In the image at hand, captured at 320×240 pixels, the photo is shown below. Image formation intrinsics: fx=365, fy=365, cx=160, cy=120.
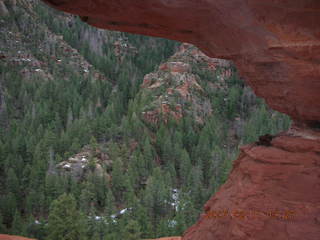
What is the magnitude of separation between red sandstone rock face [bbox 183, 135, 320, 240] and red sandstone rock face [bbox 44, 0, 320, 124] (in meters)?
1.04

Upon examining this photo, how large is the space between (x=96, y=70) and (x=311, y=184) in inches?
3365

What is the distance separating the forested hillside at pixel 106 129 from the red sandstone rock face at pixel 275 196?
962 cm

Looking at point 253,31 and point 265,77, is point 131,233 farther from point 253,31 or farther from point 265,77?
point 253,31

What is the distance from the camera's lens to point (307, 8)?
6.90 m

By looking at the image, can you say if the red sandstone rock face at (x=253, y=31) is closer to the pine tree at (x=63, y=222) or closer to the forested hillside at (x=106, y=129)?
the forested hillside at (x=106, y=129)

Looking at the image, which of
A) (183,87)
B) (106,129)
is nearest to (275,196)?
(106,129)

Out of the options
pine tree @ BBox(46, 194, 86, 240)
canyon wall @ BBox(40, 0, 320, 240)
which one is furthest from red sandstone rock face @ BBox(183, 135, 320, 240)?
pine tree @ BBox(46, 194, 86, 240)

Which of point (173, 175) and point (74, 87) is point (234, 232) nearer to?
point (173, 175)

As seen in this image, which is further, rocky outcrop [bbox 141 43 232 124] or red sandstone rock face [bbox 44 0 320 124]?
rocky outcrop [bbox 141 43 232 124]

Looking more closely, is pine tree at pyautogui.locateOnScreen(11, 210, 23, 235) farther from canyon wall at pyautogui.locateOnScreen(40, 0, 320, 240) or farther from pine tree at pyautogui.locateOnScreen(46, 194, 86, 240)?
canyon wall at pyautogui.locateOnScreen(40, 0, 320, 240)

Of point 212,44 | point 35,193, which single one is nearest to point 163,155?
point 35,193

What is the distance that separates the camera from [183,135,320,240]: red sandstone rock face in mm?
7594

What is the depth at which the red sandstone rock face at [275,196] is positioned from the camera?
24.9ft

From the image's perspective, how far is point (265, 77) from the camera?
8609mm
